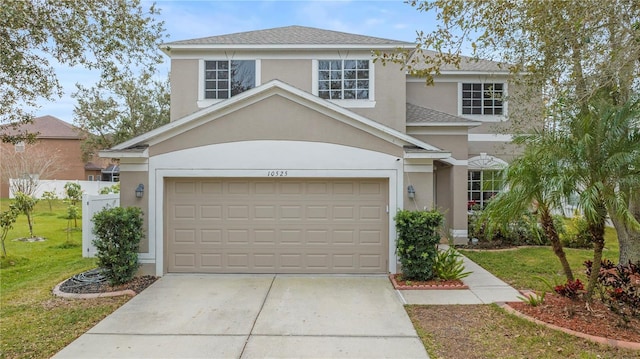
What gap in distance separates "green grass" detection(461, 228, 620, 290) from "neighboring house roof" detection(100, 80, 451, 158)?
3269 millimetres

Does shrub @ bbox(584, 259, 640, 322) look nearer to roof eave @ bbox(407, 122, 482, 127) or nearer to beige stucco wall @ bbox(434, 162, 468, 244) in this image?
beige stucco wall @ bbox(434, 162, 468, 244)

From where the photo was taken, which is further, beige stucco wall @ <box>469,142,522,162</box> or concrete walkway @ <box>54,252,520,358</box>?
beige stucco wall @ <box>469,142,522,162</box>

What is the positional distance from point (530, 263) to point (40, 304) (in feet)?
36.5

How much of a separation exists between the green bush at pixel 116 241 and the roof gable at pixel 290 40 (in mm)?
6730

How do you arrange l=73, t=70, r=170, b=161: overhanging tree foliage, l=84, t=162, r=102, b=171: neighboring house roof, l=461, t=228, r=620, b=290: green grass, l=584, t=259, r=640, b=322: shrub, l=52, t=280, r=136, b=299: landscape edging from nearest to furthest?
1. l=584, t=259, r=640, b=322: shrub
2. l=52, t=280, r=136, b=299: landscape edging
3. l=461, t=228, r=620, b=290: green grass
4. l=73, t=70, r=170, b=161: overhanging tree foliage
5. l=84, t=162, r=102, b=171: neighboring house roof

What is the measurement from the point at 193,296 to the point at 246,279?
1464 mm

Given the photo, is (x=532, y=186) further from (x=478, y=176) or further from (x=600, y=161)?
(x=478, y=176)

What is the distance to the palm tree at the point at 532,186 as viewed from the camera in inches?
237

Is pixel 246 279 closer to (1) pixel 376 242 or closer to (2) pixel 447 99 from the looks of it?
(1) pixel 376 242

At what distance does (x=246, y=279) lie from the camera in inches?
345

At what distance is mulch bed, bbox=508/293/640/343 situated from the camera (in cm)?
543

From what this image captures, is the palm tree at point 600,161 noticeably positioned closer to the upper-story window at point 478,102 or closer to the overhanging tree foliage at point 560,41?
the overhanging tree foliage at point 560,41

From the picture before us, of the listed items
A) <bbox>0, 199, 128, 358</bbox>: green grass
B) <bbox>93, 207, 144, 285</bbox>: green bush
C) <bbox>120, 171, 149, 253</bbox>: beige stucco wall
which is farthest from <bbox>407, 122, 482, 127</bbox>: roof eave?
<bbox>0, 199, 128, 358</bbox>: green grass

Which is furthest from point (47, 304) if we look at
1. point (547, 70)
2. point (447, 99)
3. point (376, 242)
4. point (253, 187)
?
point (447, 99)
